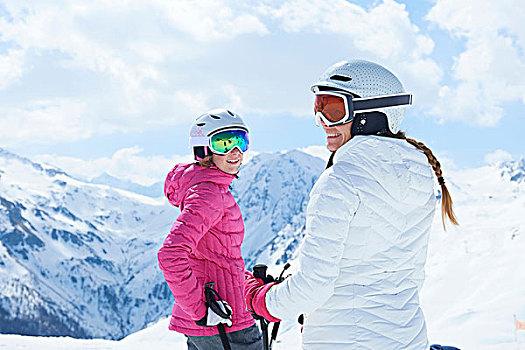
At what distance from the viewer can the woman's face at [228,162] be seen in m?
4.63

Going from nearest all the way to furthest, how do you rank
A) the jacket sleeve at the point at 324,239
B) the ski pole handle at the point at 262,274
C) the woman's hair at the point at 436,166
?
the jacket sleeve at the point at 324,239, the woman's hair at the point at 436,166, the ski pole handle at the point at 262,274

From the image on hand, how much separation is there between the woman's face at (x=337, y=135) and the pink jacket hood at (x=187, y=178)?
1210 millimetres

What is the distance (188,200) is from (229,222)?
42 centimetres

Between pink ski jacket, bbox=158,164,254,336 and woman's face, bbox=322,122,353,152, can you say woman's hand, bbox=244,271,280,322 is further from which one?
woman's face, bbox=322,122,353,152

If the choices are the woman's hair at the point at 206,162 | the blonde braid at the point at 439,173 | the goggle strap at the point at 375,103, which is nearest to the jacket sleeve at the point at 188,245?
the woman's hair at the point at 206,162

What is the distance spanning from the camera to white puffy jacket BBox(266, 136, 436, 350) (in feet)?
9.66

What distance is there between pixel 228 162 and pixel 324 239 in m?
1.90

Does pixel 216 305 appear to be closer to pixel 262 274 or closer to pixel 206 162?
pixel 262 274

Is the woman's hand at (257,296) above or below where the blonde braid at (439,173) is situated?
below

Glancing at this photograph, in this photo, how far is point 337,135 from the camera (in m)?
3.50

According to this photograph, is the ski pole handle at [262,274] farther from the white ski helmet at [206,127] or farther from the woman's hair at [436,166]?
the white ski helmet at [206,127]

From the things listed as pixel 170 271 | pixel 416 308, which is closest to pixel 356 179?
pixel 416 308

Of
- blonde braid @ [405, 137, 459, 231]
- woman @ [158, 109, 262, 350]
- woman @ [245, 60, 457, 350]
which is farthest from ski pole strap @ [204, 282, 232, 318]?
blonde braid @ [405, 137, 459, 231]

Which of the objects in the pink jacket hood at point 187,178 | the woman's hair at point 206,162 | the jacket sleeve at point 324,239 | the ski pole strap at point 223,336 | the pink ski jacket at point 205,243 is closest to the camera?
the jacket sleeve at point 324,239
